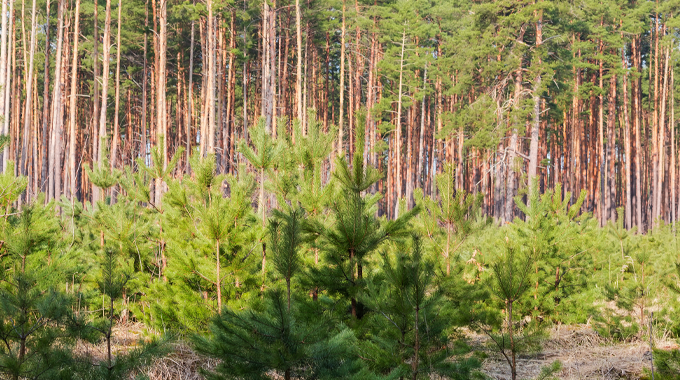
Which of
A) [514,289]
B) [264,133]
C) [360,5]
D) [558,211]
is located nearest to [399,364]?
[514,289]

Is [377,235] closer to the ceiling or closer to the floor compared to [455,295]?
closer to the ceiling

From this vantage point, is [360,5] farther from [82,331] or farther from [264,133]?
[82,331]

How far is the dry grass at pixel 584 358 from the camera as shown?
552 cm

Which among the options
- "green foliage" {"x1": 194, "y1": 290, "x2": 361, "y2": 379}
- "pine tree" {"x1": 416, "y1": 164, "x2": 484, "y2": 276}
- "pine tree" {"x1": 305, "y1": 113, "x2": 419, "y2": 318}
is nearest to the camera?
"green foliage" {"x1": 194, "y1": 290, "x2": 361, "y2": 379}

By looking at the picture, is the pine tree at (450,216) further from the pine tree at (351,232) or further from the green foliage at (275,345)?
the green foliage at (275,345)

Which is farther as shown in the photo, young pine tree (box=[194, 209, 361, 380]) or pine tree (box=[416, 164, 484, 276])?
pine tree (box=[416, 164, 484, 276])

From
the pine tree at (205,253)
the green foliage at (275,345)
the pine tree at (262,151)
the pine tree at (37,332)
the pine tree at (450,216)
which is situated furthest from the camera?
the pine tree at (262,151)

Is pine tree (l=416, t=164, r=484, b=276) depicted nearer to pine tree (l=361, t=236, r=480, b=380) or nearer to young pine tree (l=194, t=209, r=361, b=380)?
pine tree (l=361, t=236, r=480, b=380)

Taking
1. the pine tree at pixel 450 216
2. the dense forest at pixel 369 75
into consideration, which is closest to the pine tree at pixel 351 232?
the pine tree at pixel 450 216

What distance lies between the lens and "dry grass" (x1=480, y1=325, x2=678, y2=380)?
552cm

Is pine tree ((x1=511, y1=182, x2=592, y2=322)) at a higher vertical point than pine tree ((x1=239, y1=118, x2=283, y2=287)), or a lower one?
lower

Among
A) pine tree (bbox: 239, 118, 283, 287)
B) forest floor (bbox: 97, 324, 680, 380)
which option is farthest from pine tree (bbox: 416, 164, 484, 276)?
pine tree (bbox: 239, 118, 283, 287)

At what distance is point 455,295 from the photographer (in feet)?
17.8

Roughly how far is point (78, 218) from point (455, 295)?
23.8 ft
